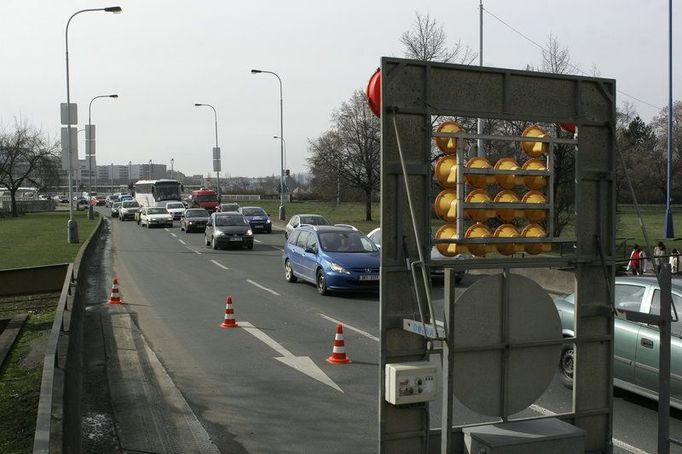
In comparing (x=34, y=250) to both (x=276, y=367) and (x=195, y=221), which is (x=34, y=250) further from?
(x=276, y=367)

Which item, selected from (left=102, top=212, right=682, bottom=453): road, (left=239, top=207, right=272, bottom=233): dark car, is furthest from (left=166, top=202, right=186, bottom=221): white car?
(left=102, top=212, right=682, bottom=453): road

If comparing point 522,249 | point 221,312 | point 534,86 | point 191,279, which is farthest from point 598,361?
point 191,279

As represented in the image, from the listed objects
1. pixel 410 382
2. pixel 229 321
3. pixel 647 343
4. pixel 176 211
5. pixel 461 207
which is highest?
pixel 461 207

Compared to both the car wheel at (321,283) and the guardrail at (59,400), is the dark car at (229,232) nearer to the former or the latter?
the car wheel at (321,283)

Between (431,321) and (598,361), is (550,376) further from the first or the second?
(431,321)

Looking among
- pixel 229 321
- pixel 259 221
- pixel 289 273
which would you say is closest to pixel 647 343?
pixel 229 321

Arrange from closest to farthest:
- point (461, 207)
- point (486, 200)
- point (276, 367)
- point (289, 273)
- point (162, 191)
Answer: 1. point (461, 207)
2. point (486, 200)
3. point (276, 367)
4. point (289, 273)
5. point (162, 191)

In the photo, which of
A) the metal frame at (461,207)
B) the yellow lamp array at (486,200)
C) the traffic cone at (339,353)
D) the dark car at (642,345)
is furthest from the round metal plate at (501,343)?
the traffic cone at (339,353)

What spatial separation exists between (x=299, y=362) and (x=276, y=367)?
0.42 metres

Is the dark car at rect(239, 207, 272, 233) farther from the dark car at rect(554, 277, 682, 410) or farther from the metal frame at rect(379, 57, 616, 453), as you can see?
the metal frame at rect(379, 57, 616, 453)

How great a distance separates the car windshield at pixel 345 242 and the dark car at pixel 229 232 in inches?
512

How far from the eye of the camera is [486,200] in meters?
5.04

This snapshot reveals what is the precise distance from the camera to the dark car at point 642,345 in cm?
747

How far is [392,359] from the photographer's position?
483cm
